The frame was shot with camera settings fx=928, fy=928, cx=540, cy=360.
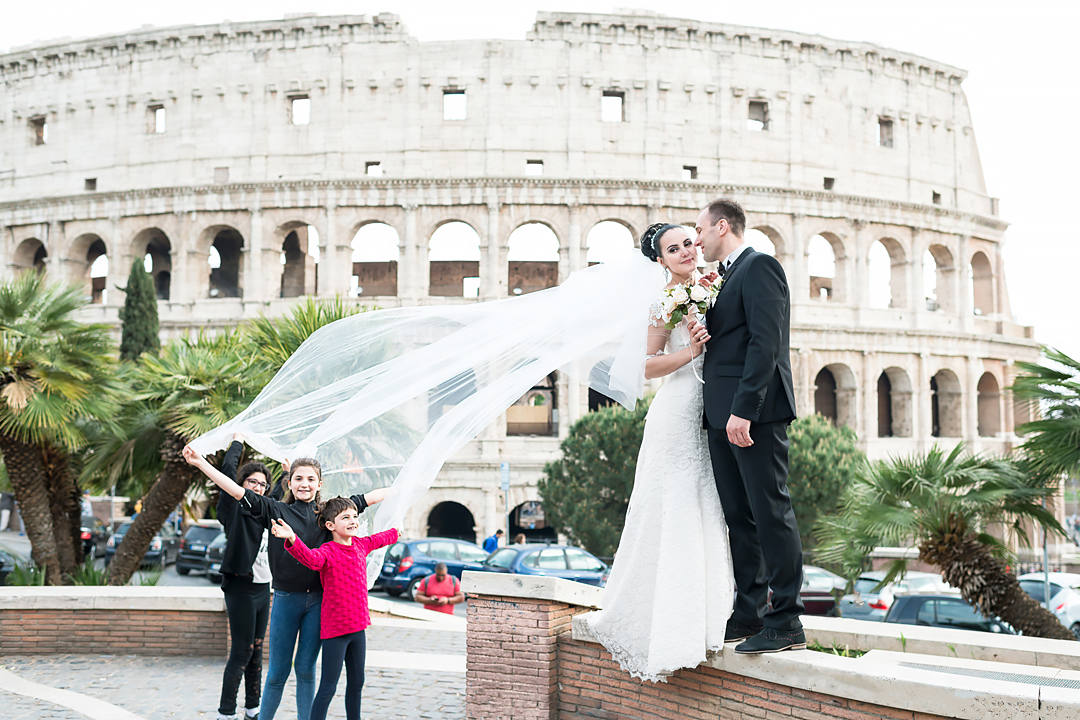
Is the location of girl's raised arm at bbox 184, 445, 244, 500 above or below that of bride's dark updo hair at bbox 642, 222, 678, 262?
below

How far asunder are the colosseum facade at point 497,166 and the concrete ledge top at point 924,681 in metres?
25.9

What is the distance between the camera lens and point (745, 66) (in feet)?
110

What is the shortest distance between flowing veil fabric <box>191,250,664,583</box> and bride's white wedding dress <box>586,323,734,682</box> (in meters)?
0.44

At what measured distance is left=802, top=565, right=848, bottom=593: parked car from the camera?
63.3 feet

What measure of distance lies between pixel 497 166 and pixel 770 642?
28.5m

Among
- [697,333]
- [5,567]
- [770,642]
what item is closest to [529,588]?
[770,642]

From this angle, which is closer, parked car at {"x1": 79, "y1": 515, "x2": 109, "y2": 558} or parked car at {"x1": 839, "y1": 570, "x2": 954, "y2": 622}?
parked car at {"x1": 839, "y1": 570, "x2": 954, "y2": 622}

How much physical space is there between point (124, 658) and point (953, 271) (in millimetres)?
34166

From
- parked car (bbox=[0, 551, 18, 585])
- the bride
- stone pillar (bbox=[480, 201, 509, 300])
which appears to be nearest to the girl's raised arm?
the bride

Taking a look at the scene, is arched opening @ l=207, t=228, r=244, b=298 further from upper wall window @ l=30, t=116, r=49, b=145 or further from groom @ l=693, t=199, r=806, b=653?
groom @ l=693, t=199, r=806, b=653

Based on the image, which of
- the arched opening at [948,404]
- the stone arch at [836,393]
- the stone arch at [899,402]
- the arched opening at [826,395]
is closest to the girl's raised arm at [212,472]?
the stone arch at [836,393]

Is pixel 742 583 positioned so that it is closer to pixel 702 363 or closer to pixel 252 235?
pixel 702 363

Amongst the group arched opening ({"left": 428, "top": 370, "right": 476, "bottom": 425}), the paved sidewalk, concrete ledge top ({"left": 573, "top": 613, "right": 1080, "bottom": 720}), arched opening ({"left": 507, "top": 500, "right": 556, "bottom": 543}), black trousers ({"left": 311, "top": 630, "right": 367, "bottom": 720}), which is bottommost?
arched opening ({"left": 507, "top": 500, "right": 556, "bottom": 543})

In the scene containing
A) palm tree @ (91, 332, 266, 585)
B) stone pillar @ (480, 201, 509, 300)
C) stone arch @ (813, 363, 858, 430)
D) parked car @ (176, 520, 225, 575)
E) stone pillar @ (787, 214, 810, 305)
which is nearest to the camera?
palm tree @ (91, 332, 266, 585)
